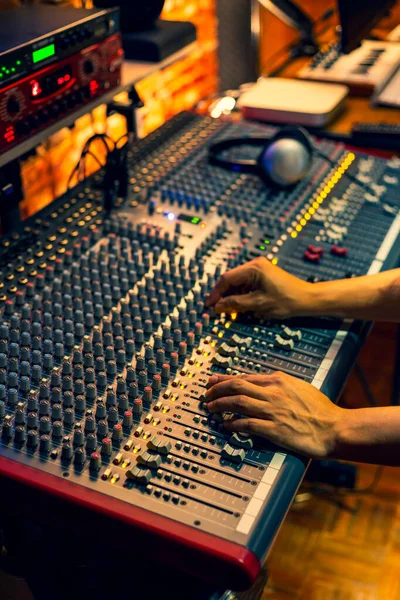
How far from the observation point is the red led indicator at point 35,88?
56.0 inches

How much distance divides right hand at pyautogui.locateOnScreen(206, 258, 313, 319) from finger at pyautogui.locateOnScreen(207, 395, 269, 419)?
282 millimetres

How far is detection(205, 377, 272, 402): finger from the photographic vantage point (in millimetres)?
1099

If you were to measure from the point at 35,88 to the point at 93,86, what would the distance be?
0.24 metres

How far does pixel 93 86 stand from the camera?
64.9 inches

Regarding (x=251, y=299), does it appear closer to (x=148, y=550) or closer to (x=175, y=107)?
(x=148, y=550)

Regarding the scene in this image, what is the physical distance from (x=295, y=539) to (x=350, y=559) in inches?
6.3

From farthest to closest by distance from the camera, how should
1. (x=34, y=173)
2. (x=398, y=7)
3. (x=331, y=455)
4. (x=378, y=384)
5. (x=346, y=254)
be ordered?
(x=398, y=7) < (x=34, y=173) < (x=378, y=384) < (x=346, y=254) < (x=331, y=455)

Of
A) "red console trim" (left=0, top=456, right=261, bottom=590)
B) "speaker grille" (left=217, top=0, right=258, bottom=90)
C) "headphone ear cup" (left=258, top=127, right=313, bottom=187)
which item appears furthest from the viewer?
"speaker grille" (left=217, top=0, right=258, bottom=90)

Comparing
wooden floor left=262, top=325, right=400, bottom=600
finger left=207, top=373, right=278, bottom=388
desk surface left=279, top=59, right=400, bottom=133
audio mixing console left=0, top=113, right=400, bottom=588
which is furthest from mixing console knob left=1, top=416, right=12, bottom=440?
desk surface left=279, top=59, right=400, bottom=133

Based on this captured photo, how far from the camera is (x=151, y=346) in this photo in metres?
1.22

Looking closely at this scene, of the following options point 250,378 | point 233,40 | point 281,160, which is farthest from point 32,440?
point 233,40

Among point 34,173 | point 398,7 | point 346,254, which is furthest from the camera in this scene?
point 398,7

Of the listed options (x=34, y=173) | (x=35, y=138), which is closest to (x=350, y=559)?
(x=35, y=138)

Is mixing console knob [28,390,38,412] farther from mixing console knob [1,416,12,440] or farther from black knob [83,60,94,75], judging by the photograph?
black knob [83,60,94,75]
